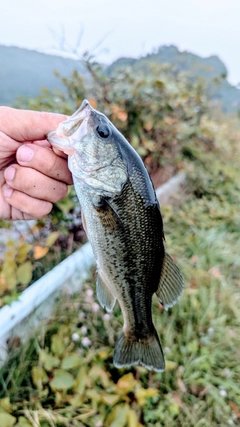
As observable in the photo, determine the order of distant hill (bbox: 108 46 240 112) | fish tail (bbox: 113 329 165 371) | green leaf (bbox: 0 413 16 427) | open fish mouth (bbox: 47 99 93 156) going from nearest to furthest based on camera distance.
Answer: open fish mouth (bbox: 47 99 93 156) → fish tail (bbox: 113 329 165 371) → green leaf (bbox: 0 413 16 427) → distant hill (bbox: 108 46 240 112)

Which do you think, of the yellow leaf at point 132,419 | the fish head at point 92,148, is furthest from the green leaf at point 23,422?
the fish head at point 92,148

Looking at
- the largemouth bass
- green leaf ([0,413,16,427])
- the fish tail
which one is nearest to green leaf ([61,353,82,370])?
green leaf ([0,413,16,427])

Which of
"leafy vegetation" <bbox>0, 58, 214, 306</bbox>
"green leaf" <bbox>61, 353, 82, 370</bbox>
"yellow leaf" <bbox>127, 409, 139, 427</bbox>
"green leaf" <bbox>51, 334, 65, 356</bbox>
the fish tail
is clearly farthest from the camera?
"leafy vegetation" <bbox>0, 58, 214, 306</bbox>

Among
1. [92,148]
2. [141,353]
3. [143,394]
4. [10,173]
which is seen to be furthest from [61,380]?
[92,148]

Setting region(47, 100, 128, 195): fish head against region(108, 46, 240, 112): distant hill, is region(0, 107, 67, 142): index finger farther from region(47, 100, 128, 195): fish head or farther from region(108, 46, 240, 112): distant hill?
region(108, 46, 240, 112): distant hill

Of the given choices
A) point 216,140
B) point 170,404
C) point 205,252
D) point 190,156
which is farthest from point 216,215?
point 170,404

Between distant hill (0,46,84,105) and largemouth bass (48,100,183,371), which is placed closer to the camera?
largemouth bass (48,100,183,371)
